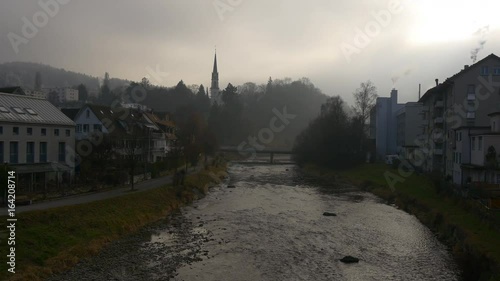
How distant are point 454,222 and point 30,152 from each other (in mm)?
31620

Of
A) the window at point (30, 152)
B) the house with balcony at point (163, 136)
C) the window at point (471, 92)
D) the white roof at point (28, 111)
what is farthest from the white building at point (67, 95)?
the window at point (471, 92)

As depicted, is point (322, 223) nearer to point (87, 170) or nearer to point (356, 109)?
point (87, 170)

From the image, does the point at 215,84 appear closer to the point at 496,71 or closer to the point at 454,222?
the point at 496,71

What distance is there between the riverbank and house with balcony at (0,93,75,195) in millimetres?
26582

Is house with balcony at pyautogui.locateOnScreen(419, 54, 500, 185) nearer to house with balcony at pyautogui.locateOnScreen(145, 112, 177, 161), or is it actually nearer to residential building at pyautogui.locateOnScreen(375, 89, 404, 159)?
residential building at pyautogui.locateOnScreen(375, 89, 404, 159)

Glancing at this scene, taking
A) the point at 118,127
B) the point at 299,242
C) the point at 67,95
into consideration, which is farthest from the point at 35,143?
the point at 67,95

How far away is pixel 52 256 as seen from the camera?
18.8 meters

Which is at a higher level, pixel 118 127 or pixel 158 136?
Answer: pixel 118 127

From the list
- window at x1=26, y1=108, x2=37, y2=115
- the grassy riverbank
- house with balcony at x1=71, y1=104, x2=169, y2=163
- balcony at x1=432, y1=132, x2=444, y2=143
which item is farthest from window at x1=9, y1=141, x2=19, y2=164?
balcony at x1=432, y1=132, x2=444, y2=143

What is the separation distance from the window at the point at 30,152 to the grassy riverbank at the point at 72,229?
917 cm

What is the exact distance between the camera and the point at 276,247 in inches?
898
